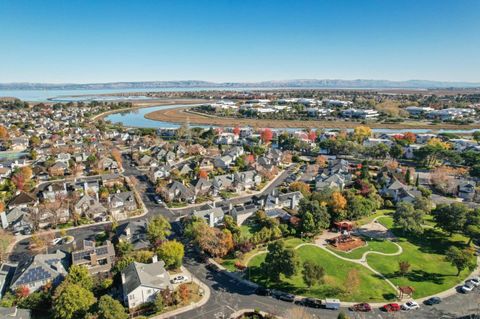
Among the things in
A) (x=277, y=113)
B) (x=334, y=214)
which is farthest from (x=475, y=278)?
(x=277, y=113)

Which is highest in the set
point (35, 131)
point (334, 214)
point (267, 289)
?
point (35, 131)

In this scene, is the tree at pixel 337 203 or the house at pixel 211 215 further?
the tree at pixel 337 203

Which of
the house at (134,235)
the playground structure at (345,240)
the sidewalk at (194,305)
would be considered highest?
the house at (134,235)

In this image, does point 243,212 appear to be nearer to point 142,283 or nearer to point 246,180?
point 246,180

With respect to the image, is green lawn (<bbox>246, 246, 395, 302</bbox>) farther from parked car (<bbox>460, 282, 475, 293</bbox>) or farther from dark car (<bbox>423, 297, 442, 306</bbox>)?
parked car (<bbox>460, 282, 475, 293</bbox>)

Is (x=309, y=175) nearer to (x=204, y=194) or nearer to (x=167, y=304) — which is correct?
(x=204, y=194)

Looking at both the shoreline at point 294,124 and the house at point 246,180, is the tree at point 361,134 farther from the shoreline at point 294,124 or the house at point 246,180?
the house at point 246,180

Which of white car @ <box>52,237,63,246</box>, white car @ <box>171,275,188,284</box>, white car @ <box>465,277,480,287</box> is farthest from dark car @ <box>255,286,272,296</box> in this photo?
white car @ <box>52,237,63,246</box>

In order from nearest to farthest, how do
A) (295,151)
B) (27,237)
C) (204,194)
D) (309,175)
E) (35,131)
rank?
(27,237) → (204,194) → (309,175) → (295,151) → (35,131)

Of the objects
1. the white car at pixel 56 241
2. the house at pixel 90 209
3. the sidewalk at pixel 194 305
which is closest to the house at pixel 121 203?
the house at pixel 90 209
